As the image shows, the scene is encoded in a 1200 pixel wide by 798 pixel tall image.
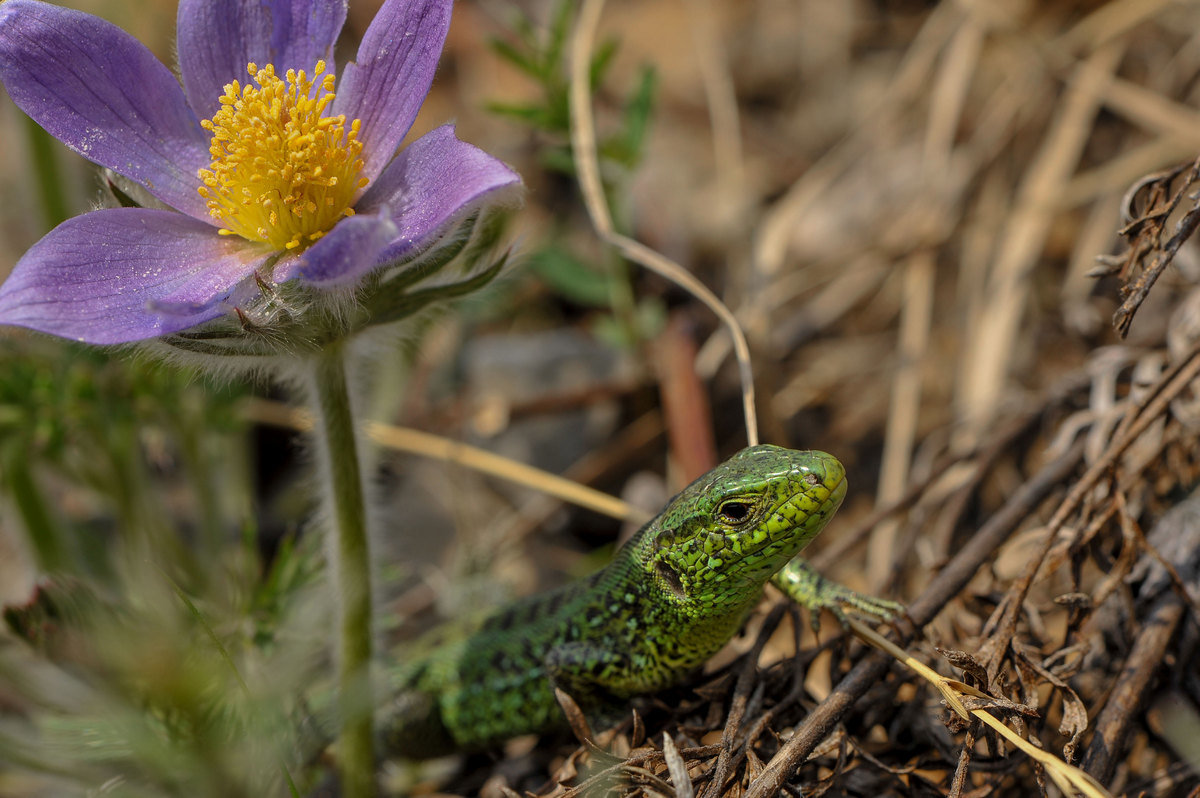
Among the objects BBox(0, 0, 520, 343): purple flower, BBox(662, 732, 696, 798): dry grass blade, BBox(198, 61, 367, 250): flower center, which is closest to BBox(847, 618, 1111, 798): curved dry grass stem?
BBox(662, 732, 696, 798): dry grass blade

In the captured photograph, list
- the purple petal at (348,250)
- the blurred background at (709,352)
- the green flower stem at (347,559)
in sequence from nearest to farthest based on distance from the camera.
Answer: the purple petal at (348,250), the green flower stem at (347,559), the blurred background at (709,352)

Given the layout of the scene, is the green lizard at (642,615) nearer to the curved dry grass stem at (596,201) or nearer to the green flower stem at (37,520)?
the curved dry grass stem at (596,201)

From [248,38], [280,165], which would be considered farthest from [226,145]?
[248,38]

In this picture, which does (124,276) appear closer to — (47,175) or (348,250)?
(348,250)

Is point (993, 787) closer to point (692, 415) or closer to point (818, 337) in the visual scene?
point (692, 415)

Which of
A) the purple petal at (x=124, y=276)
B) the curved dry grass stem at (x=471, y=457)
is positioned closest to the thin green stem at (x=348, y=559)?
the purple petal at (x=124, y=276)

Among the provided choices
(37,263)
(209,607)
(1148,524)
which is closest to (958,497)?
(1148,524)
